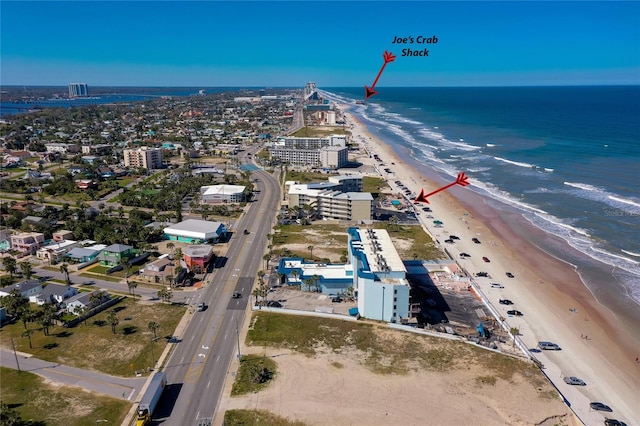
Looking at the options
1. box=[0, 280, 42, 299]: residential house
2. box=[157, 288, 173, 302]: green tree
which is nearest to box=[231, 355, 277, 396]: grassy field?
box=[157, 288, 173, 302]: green tree

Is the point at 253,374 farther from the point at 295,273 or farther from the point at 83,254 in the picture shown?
the point at 83,254

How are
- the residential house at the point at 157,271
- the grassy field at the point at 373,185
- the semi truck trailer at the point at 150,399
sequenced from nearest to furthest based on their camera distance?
the semi truck trailer at the point at 150,399 → the residential house at the point at 157,271 → the grassy field at the point at 373,185

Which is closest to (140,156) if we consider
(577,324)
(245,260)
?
(245,260)

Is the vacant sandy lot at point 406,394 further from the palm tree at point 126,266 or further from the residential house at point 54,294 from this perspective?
the palm tree at point 126,266

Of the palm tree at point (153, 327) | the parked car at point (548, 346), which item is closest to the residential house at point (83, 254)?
the palm tree at point (153, 327)

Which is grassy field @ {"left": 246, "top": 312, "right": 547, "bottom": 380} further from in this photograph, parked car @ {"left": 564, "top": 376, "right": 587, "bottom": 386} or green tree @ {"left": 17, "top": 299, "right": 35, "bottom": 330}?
green tree @ {"left": 17, "top": 299, "right": 35, "bottom": 330}
